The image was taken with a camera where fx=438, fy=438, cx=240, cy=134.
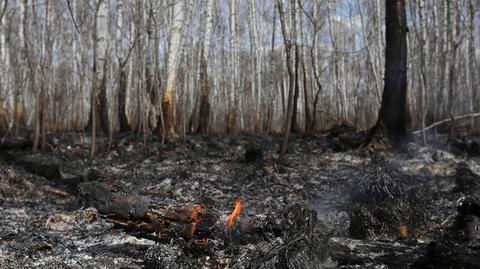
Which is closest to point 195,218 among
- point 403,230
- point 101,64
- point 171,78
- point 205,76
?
point 403,230

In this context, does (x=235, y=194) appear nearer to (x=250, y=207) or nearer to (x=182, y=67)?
(x=250, y=207)

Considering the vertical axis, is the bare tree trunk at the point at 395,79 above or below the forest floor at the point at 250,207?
above

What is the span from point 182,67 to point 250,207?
687 centimetres

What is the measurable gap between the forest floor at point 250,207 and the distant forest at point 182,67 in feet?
3.29

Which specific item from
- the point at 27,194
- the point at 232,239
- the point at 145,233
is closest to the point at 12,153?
the point at 27,194

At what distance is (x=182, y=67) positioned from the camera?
10.6 meters

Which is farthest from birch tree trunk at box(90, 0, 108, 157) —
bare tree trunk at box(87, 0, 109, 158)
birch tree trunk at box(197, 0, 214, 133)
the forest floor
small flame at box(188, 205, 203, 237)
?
small flame at box(188, 205, 203, 237)

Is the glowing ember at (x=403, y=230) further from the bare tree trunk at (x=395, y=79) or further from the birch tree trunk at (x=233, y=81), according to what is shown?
the birch tree trunk at (x=233, y=81)

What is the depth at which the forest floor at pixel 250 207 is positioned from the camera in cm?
277

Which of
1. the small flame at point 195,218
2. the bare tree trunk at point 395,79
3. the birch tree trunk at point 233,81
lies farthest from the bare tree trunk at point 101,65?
the small flame at point 195,218

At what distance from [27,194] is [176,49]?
441 centimetres

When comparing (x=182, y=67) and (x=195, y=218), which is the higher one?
(x=182, y=67)

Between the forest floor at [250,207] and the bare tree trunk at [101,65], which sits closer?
the forest floor at [250,207]

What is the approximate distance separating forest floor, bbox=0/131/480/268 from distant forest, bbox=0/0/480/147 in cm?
100
